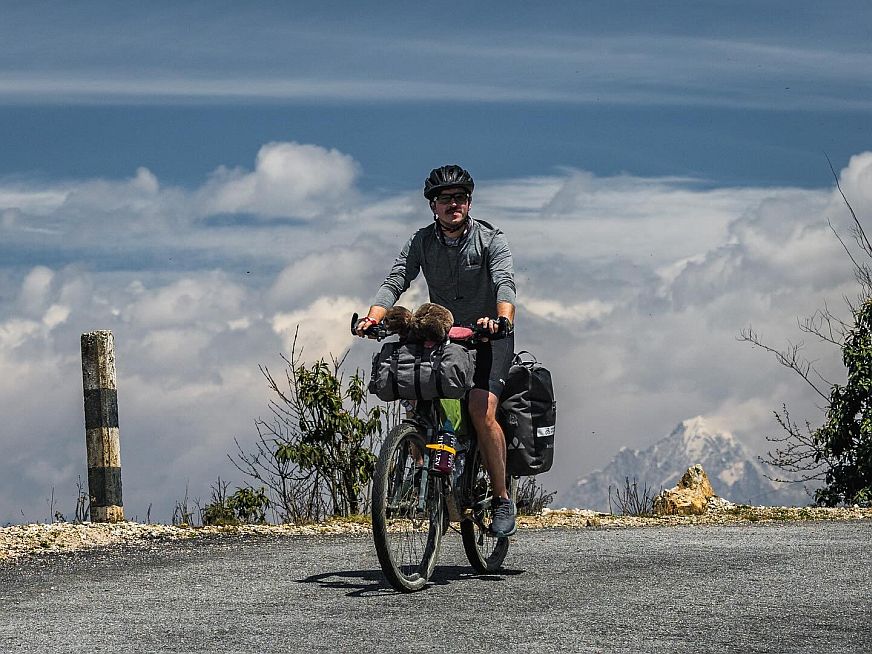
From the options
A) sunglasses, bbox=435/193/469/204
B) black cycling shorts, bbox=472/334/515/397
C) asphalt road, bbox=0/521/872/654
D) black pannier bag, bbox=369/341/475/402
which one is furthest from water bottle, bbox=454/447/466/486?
sunglasses, bbox=435/193/469/204

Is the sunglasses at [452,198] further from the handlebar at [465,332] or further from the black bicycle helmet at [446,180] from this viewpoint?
the handlebar at [465,332]

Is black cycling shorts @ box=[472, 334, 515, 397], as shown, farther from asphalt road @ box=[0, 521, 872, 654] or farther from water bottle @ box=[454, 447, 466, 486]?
asphalt road @ box=[0, 521, 872, 654]

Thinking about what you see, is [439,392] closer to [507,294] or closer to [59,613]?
[507,294]

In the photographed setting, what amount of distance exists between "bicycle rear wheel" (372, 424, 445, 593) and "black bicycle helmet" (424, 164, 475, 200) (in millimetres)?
1479

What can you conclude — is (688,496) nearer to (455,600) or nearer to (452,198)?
(452,198)

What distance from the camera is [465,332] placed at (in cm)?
717

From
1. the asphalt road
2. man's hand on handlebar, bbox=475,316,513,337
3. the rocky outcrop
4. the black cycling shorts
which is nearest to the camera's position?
the asphalt road

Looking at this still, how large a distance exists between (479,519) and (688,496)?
23.1ft

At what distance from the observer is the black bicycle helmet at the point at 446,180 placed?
7562 millimetres

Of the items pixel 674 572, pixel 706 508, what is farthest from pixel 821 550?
pixel 706 508

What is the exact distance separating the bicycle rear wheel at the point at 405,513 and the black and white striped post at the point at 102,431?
4.74m

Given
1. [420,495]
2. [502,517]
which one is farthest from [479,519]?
[420,495]

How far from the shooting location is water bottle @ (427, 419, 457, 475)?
7234mm

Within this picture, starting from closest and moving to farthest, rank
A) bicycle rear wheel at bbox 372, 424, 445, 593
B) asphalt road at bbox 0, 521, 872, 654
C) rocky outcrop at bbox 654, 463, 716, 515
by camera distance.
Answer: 1. asphalt road at bbox 0, 521, 872, 654
2. bicycle rear wheel at bbox 372, 424, 445, 593
3. rocky outcrop at bbox 654, 463, 716, 515
